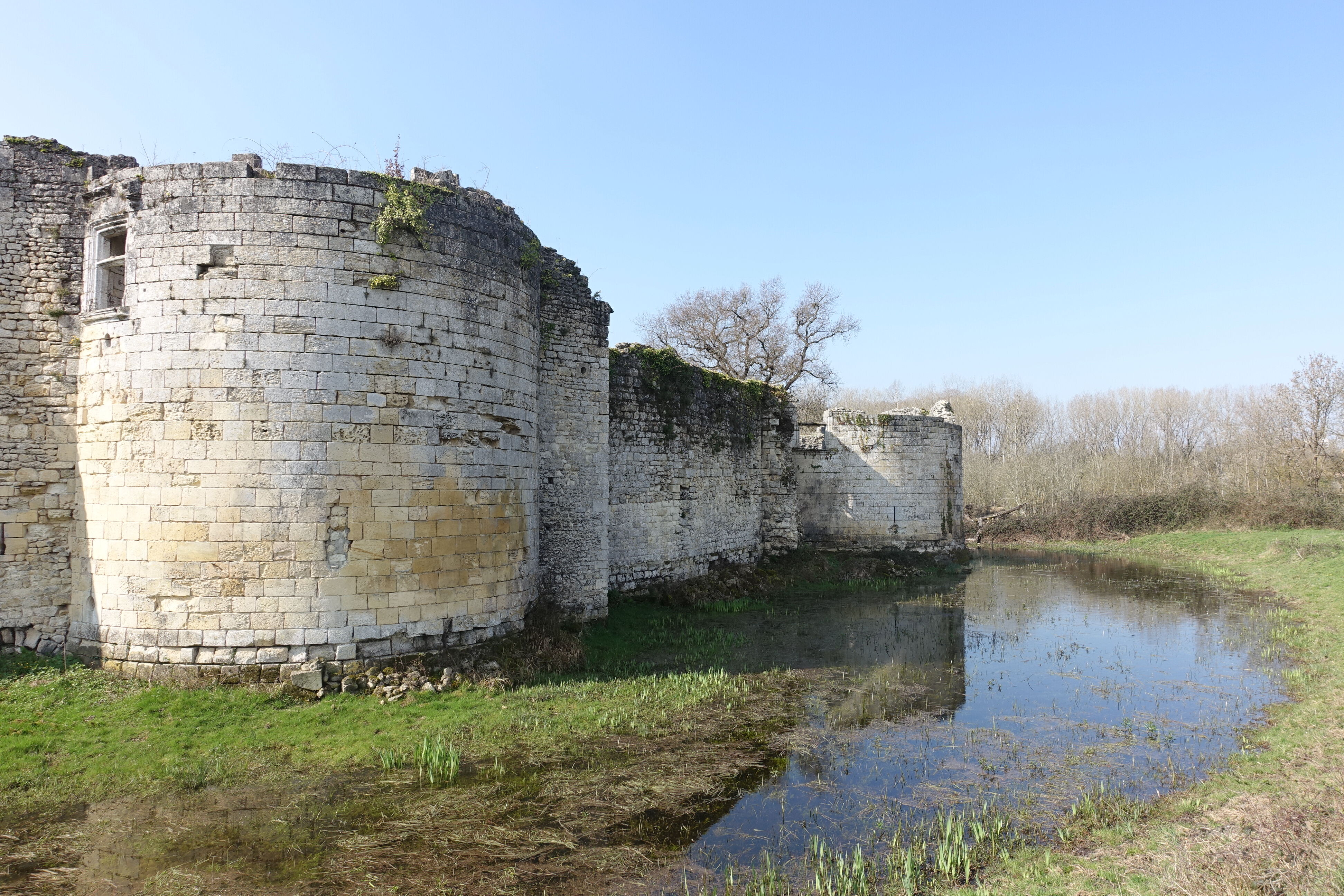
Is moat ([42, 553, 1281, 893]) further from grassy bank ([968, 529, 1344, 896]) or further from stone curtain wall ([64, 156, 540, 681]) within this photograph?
stone curtain wall ([64, 156, 540, 681])

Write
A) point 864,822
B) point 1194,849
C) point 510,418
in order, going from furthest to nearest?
1. point 510,418
2. point 864,822
3. point 1194,849

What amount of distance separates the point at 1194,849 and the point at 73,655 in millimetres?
10799

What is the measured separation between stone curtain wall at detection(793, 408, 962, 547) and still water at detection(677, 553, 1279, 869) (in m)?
5.43

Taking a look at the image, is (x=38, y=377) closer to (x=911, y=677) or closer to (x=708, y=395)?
(x=911, y=677)

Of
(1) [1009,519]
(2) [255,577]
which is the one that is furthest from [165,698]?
(1) [1009,519]

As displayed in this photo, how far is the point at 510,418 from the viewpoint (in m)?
9.81

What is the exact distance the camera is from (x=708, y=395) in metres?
17.8

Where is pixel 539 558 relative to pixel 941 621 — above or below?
above

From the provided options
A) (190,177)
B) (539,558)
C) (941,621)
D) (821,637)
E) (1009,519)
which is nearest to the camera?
(190,177)

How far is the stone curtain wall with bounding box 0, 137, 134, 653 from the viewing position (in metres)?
8.52

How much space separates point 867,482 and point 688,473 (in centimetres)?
872

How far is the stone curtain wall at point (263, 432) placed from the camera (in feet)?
26.3

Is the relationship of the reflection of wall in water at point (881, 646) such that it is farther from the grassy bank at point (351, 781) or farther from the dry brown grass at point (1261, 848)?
the dry brown grass at point (1261, 848)

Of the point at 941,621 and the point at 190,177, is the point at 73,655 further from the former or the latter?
the point at 941,621
